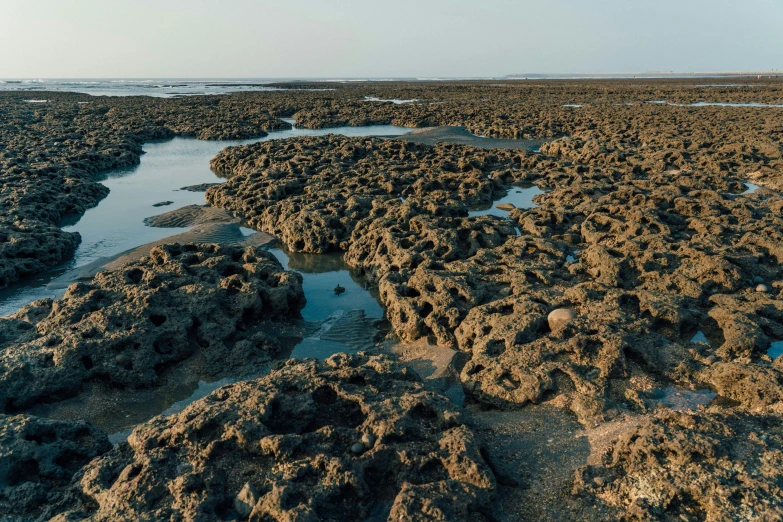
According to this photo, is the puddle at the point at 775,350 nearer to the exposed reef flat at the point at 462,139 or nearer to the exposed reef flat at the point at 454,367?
the exposed reef flat at the point at 454,367

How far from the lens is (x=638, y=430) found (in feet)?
11.1

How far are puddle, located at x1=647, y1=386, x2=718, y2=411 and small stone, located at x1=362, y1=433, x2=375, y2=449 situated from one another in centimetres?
261

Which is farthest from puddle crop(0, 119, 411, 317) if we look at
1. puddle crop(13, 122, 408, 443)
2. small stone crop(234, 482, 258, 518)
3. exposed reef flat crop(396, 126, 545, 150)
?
exposed reef flat crop(396, 126, 545, 150)

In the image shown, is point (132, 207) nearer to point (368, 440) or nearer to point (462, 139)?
point (368, 440)

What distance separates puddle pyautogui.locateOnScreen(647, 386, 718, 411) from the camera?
4113mm

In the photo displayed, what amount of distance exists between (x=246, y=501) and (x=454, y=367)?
268 cm

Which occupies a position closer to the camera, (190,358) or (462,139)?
(190,358)

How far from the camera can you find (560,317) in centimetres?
506

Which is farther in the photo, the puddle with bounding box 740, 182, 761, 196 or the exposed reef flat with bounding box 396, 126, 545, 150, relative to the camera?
the exposed reef flat with bounding box 396, 126, 545, 150

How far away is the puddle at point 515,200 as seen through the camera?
1063cm

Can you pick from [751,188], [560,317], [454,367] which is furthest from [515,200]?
[454,367]

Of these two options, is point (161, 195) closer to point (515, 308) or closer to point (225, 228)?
point (225, 228)

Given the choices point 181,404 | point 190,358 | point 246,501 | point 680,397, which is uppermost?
point 246,501

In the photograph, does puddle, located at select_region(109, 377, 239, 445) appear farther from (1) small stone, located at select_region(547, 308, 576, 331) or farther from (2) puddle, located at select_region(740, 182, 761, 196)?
(2) puddle, located at select_region(740, 182, 761, 196)
